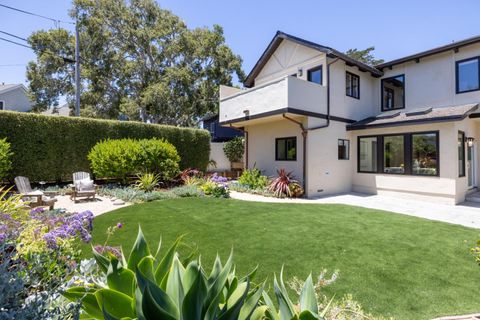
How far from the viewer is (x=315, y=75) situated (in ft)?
43.0

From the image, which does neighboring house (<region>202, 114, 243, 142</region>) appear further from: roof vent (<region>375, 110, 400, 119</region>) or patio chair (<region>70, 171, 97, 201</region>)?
patio chair (<region>70, 171, 97, 201</region>)

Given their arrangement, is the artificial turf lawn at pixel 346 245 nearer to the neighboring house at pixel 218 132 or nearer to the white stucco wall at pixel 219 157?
the white stucco wall at pixel 219 157

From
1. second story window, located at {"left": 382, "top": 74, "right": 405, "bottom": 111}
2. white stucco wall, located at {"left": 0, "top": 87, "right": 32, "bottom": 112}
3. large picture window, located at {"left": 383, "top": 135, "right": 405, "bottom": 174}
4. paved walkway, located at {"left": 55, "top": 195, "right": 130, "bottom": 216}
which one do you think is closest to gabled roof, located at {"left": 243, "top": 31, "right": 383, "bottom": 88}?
Answer: second story window, located at {"left": 382, "top": 74, "right": 405, "bottom": 111}

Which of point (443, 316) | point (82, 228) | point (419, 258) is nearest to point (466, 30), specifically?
point (419, 258)

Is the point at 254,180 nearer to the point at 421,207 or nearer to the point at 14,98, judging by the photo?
the point at 421,207

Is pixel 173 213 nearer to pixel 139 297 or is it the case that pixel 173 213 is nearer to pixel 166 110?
pixel 139 297

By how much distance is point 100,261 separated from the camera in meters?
2.00

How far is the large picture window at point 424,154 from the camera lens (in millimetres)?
10703

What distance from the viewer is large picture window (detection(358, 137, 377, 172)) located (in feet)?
42.1

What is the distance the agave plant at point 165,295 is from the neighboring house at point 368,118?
10.1 metres

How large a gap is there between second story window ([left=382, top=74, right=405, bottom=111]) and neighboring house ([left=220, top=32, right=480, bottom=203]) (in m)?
0.06

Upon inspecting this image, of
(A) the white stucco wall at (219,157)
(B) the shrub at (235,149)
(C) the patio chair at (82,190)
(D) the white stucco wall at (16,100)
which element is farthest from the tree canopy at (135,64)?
(C) the patio chair at (82,190)

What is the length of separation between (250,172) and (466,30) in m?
13.9

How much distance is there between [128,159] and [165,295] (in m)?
11.9
